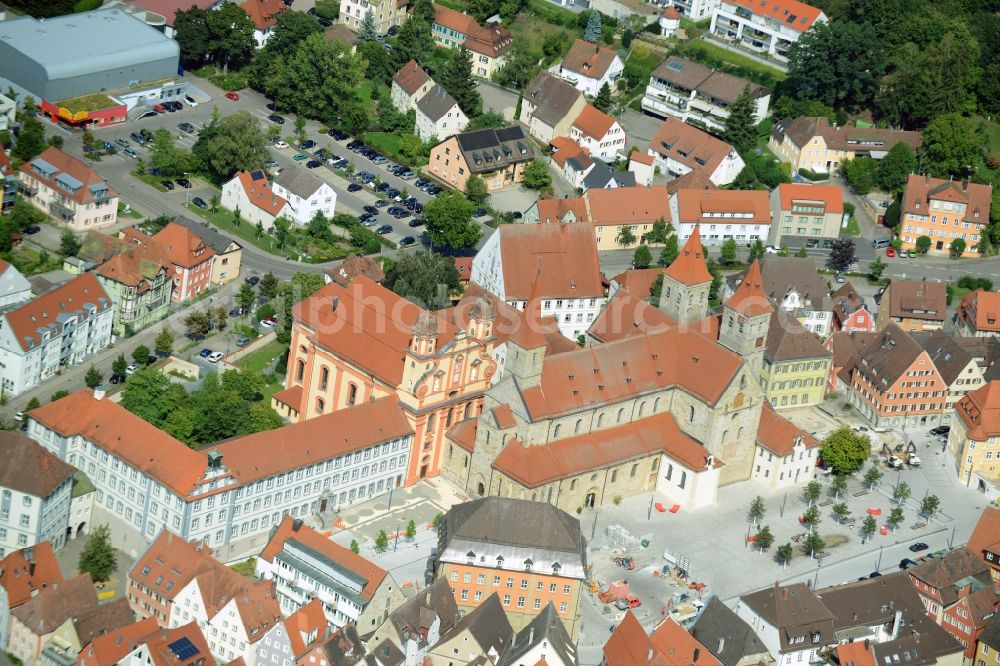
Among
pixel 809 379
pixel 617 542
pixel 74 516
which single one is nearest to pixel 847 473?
pixel 809 379

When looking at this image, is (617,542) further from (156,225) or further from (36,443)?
(156,225)

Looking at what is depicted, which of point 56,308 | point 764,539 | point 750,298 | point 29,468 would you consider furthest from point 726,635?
point 56,308

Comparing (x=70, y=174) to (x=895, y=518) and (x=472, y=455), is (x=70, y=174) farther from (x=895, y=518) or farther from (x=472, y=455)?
(x=895, y=518)

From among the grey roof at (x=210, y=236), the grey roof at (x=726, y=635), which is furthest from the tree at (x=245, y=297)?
the grey roof at (x=726, y=635)

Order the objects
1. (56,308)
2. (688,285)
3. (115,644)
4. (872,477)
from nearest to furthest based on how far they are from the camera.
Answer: (115,644)
(872,477)
(688,285)
(56,308)

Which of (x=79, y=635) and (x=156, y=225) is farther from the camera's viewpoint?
(x=156, y=225)

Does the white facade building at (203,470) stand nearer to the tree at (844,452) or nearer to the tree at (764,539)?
the tree at (764,539)
